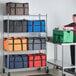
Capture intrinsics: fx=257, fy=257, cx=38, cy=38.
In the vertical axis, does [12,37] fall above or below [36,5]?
below

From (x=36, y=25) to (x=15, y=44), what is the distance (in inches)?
31.9

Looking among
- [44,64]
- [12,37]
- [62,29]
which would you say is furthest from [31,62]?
[62,29]

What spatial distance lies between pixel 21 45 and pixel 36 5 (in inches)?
56.1

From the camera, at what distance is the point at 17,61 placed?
6.89m

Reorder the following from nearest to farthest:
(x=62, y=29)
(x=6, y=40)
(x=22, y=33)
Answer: (x=62, y=29)
(x=6, y=40)
(x=22, y=33)

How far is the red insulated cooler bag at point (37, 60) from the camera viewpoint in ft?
23.0

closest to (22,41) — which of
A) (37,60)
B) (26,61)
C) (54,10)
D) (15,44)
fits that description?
(15,44)

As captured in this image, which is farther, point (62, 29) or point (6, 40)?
point (6, 40)

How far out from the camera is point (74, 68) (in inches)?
257

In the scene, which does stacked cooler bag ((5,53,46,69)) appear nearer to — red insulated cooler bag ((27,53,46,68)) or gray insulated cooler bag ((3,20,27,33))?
red insulated cooler bag ((27,53,46,68))

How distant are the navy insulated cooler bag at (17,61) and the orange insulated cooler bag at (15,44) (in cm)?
22

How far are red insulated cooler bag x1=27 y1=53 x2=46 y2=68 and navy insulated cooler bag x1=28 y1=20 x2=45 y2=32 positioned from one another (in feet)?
2.34

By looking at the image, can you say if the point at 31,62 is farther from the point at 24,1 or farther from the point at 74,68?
the point at 24,1

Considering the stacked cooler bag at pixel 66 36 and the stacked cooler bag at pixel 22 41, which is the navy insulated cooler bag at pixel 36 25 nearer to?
the stacked cooler bag at pixel 22 41
